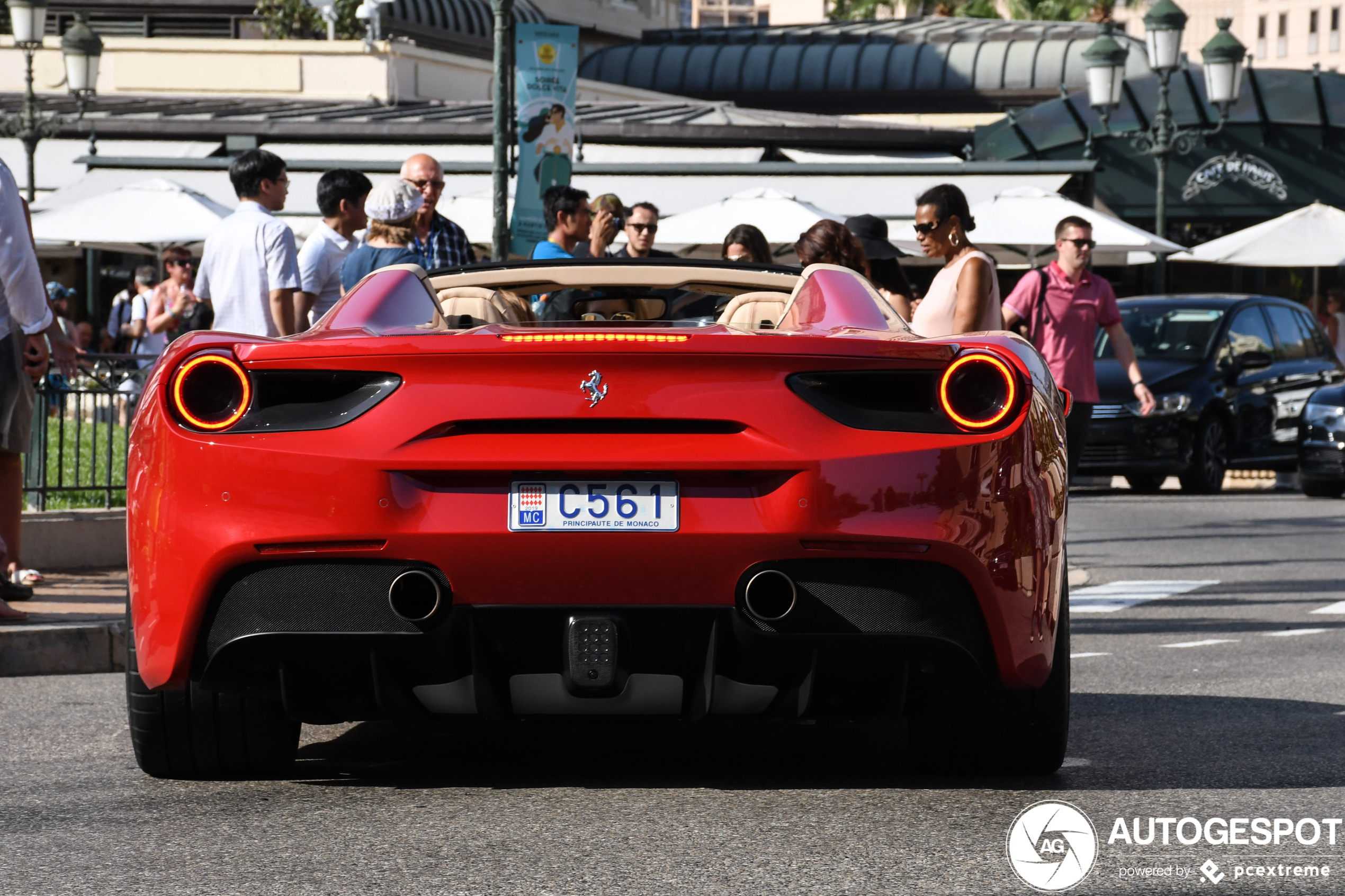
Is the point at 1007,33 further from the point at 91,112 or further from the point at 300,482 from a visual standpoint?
the point at 300,482

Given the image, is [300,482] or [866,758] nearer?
[300,482]

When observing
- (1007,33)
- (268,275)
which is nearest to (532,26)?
(268,275)

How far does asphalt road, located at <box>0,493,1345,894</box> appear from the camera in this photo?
397 centimetres

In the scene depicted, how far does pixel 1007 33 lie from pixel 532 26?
104ft

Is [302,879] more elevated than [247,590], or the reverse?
[247,590]

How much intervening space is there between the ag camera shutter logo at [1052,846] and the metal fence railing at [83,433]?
7279mm

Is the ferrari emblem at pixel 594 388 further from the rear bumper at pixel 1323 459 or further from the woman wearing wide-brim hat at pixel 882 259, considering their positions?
the rear bumper at pixel 1323 459

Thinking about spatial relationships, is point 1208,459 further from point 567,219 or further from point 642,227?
point 567,219

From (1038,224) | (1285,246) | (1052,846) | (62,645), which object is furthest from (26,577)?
(1285,246)

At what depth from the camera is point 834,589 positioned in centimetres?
435

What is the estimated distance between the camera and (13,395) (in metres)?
7.97

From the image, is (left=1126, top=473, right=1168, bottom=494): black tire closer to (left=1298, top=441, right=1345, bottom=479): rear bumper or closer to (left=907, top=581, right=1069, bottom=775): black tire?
(left=1298, top=441, right=1345, bottom=479): rear bumper

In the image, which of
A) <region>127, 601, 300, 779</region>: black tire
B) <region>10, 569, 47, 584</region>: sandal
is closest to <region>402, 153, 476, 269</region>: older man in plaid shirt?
<region>10, 569, 47, 584</region>: sandal

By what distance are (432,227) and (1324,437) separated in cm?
1010
